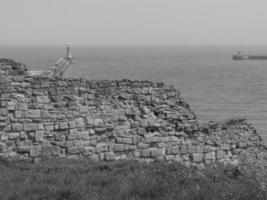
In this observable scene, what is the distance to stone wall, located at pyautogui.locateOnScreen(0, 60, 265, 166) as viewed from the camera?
1042 centimetres

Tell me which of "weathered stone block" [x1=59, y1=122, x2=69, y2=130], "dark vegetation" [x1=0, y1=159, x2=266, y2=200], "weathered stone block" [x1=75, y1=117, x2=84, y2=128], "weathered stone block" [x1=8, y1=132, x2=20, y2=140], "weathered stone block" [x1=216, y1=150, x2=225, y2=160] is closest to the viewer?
"dark vegetation" [x1=0, y1=159, x2=266, y2=200]

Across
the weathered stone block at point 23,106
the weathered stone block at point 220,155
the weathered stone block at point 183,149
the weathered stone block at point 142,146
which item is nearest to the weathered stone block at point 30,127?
the weathered stone block at point 23,106

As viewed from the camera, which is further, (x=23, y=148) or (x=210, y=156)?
(x=210, y=156)

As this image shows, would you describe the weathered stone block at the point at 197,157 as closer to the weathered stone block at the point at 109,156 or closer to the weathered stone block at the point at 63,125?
the weathered stone block at the point at 109,156

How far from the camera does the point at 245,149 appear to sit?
39.0 feet

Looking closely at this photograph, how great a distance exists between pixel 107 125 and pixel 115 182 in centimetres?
267

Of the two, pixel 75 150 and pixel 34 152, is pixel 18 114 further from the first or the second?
pixel 75 150

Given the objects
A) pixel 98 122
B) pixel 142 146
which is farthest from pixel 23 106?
pixel 142 146

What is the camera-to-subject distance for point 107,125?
1096cm

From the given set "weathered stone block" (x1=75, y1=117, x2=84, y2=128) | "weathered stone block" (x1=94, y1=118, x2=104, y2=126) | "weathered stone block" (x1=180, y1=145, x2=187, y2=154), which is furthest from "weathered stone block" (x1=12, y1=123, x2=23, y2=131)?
"weathered stone block" (x1=180, y1=145, x2=187, y2=154)

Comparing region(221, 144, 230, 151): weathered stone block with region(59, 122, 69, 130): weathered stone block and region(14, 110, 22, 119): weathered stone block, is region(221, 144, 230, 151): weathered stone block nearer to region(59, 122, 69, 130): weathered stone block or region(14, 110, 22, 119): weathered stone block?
region(59, 122, 69, 130): weathered stone block

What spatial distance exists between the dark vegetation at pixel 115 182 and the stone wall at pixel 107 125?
62 centimetres

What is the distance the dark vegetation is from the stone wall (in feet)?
2.03

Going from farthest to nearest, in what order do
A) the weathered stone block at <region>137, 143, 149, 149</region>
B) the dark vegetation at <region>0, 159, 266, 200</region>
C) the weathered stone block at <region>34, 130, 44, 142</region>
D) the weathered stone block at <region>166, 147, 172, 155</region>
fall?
the weathered stone block at <region>166, 147, 172, 155</region>, the weathered stone block at <region>137, 143, 149, 149</region>, the weathered stone block at <region>34, 130, 44, 142</region>, the dark vegetation at <region>0, 159, 266, 200</region>
